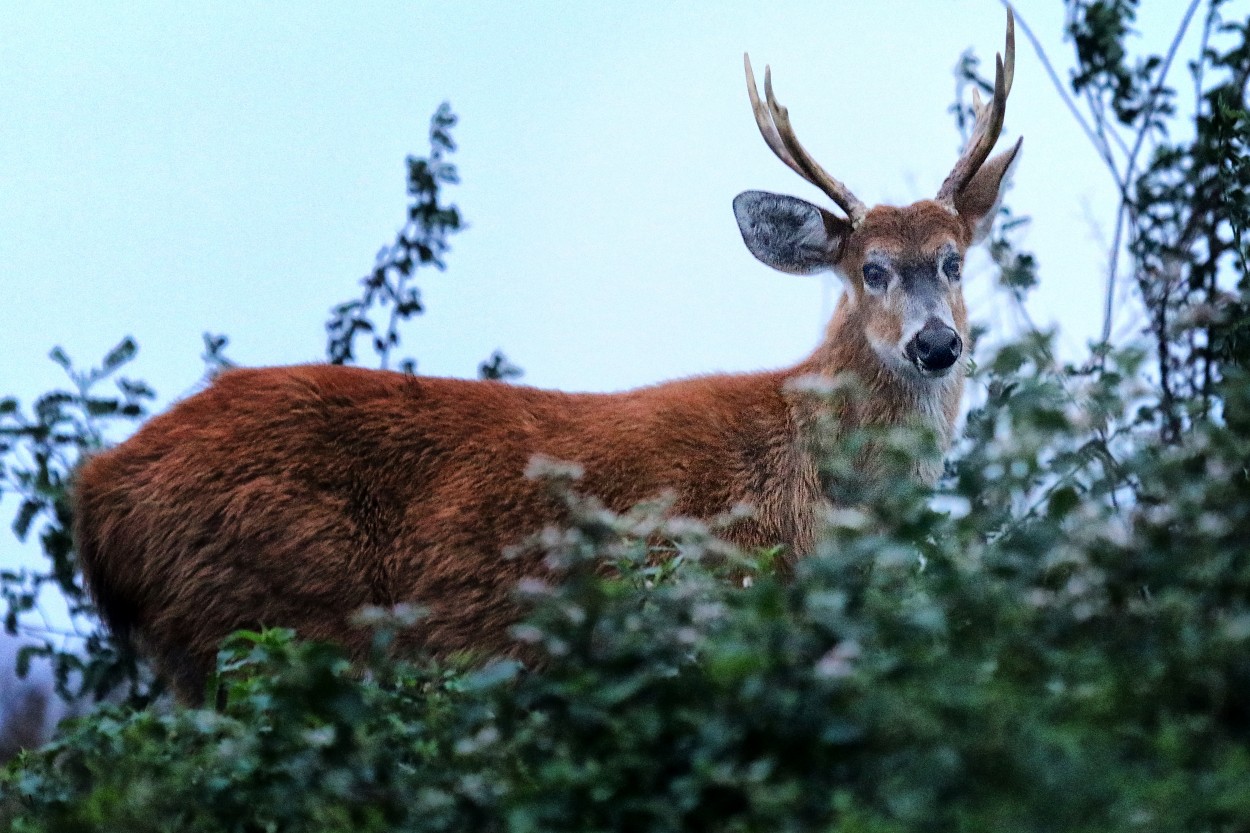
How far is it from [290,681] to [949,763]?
1268mm

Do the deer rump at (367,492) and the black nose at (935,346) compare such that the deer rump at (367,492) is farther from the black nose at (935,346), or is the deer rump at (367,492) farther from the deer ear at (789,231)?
the deer ear at (789,231)

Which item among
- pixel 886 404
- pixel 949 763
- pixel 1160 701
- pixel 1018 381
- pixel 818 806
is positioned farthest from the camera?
pixel 886 404

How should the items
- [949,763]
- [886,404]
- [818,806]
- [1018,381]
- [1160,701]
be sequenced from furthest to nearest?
[886,404], [1018,381], [1160,701], [818,806], [949,763]

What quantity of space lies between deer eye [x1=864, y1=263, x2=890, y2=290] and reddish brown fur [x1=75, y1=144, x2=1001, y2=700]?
0.19ft

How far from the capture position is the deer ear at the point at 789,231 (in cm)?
689

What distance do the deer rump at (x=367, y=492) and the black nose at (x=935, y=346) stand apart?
0.52 meters

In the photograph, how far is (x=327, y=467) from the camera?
6.06 meters

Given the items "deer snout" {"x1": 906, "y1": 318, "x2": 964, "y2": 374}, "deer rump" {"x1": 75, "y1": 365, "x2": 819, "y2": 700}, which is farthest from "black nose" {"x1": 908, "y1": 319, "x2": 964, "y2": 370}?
"deer rump" {"x1": 75, "y1": 365, "x2": 819, "y2": 700}

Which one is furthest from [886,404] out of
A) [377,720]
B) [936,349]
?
[377,720]

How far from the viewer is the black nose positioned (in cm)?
630

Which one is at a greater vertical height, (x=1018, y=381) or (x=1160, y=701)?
(x=1018, y=381)

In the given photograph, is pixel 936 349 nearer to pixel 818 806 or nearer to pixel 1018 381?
pixel 1018 381

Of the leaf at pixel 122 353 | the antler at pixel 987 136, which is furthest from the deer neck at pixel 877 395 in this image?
the leaf at pixel 122 353

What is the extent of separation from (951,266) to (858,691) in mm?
4154
